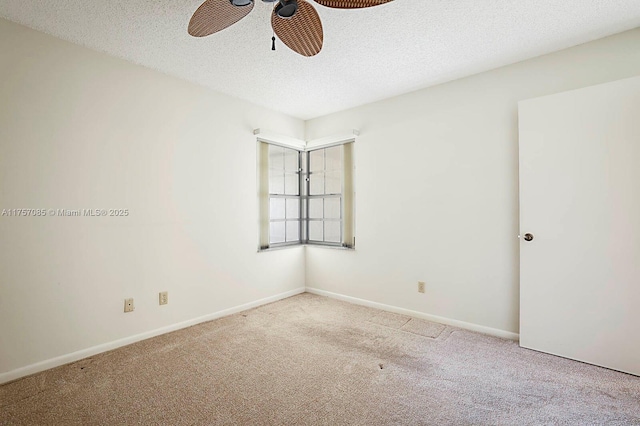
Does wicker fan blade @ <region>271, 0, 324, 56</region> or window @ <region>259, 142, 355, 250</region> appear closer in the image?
wicker fan blade @ <region>271, 0, 324, 56</region>

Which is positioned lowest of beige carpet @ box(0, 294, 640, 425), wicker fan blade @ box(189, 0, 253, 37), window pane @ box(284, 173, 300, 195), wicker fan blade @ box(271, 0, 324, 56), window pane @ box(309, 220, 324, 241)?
beige carpet @ box(0, 294, 640, 425)

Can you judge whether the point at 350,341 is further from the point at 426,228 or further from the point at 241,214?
the point at 241,214

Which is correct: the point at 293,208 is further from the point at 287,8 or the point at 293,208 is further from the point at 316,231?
the point at 287,8

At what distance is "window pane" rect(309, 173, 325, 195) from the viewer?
177 inches

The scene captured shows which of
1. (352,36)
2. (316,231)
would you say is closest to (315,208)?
(316,231)

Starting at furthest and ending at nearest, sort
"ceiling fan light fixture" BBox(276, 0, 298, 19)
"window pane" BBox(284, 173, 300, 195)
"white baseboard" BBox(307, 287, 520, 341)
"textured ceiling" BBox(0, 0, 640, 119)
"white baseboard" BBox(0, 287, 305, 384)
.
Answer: "window pane" BBox(284, 173, 300, 195) → "white baseboard" BBox(307, 287, 520, 341) → "white baseboard" BBox(0, 287, 305, 384) → "textured ceiling" BBox(0, 0, 640, 119) → "ceiling fan light fixture" BBox(276, 0, 298, 19)

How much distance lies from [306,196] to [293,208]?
26 cm

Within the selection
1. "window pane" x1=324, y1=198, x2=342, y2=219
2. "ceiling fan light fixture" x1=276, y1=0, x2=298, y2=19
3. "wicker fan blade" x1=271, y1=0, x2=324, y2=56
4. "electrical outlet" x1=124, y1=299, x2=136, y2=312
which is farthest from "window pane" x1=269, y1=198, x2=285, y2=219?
"ceiling fan light fixture" x1=276, y1=0, x2=298, y2=19

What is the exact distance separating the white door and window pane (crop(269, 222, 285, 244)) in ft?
9.08

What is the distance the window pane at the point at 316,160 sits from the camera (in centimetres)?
450

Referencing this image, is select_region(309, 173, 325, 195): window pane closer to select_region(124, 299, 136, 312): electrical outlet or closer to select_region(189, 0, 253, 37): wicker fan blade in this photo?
select_region(124, 299, 136, 312): electrical outlet

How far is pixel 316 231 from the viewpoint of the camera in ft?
15.0

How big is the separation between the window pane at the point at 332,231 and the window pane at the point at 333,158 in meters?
0.74

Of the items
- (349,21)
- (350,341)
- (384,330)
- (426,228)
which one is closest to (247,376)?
(350,341)
